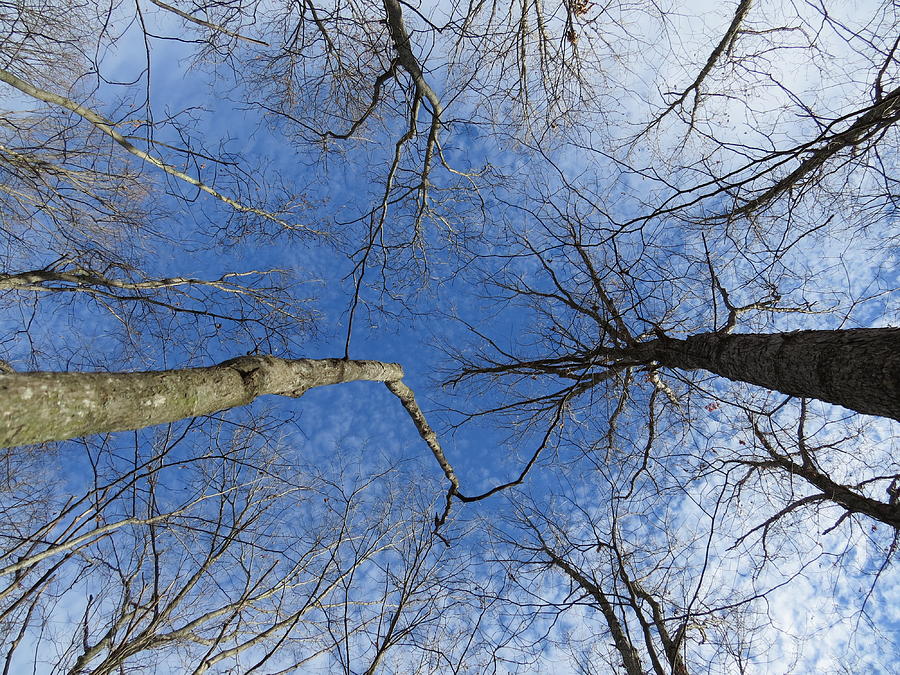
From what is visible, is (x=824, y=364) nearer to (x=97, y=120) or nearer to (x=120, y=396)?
(x=120, y=396)

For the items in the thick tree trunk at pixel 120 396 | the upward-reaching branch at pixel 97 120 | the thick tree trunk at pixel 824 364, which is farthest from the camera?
the upward-reaching branch at pixel 97 120

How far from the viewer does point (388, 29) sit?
3.63 metres

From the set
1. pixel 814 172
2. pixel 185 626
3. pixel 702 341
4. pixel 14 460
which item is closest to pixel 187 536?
pixel 185 626

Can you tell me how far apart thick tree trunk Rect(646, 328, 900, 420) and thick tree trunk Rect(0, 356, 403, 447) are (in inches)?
115

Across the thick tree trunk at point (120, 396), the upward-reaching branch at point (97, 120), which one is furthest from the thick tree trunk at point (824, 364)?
the upward-reaching branch at point (97, 120)

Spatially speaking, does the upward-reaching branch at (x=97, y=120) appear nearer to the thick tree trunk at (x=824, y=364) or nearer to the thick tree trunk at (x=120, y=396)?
the thick tree trunk at (x=120, y=396)

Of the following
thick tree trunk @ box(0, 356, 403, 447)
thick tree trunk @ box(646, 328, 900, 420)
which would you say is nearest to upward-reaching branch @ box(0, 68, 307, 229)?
thick tree trunk @ box(0, 356, 403, 447)

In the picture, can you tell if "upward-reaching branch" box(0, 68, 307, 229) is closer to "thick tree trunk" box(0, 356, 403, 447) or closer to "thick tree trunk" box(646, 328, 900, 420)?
"thick tree trunk" box(0, 356, 403, 447)

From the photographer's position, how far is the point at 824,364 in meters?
2.19

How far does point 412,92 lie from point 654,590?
6134 mm

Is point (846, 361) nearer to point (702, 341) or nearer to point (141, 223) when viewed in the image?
point (702, 341)

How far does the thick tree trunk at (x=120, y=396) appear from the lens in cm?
130

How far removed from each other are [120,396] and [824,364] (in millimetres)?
3199

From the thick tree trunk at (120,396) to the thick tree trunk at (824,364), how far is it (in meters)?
2.91
